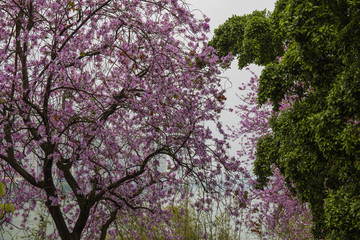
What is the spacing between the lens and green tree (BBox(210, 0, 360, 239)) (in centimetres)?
416

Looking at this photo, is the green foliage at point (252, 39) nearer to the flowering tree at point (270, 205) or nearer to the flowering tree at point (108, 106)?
the flowering tree at point (270, 205)

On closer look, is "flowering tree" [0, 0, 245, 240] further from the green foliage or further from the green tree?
the green foliage

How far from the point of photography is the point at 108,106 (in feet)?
17.2

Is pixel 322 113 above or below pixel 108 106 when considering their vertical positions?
below

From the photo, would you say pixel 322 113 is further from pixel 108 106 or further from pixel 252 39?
pixel 252 39

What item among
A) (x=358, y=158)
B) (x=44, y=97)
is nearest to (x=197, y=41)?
(x=44, y=97)

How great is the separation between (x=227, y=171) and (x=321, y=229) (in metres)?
1.50

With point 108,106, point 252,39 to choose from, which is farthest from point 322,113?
point 252,39

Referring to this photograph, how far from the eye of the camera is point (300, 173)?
4.88 metres

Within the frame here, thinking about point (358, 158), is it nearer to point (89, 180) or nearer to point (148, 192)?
point (148, 192)

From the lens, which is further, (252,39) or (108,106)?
(252,39)

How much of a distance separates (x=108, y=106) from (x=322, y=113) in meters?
2.90

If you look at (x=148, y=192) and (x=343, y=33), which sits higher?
(x=343, y=33)

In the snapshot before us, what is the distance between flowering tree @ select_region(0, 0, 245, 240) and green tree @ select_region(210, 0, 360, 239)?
871 mm
